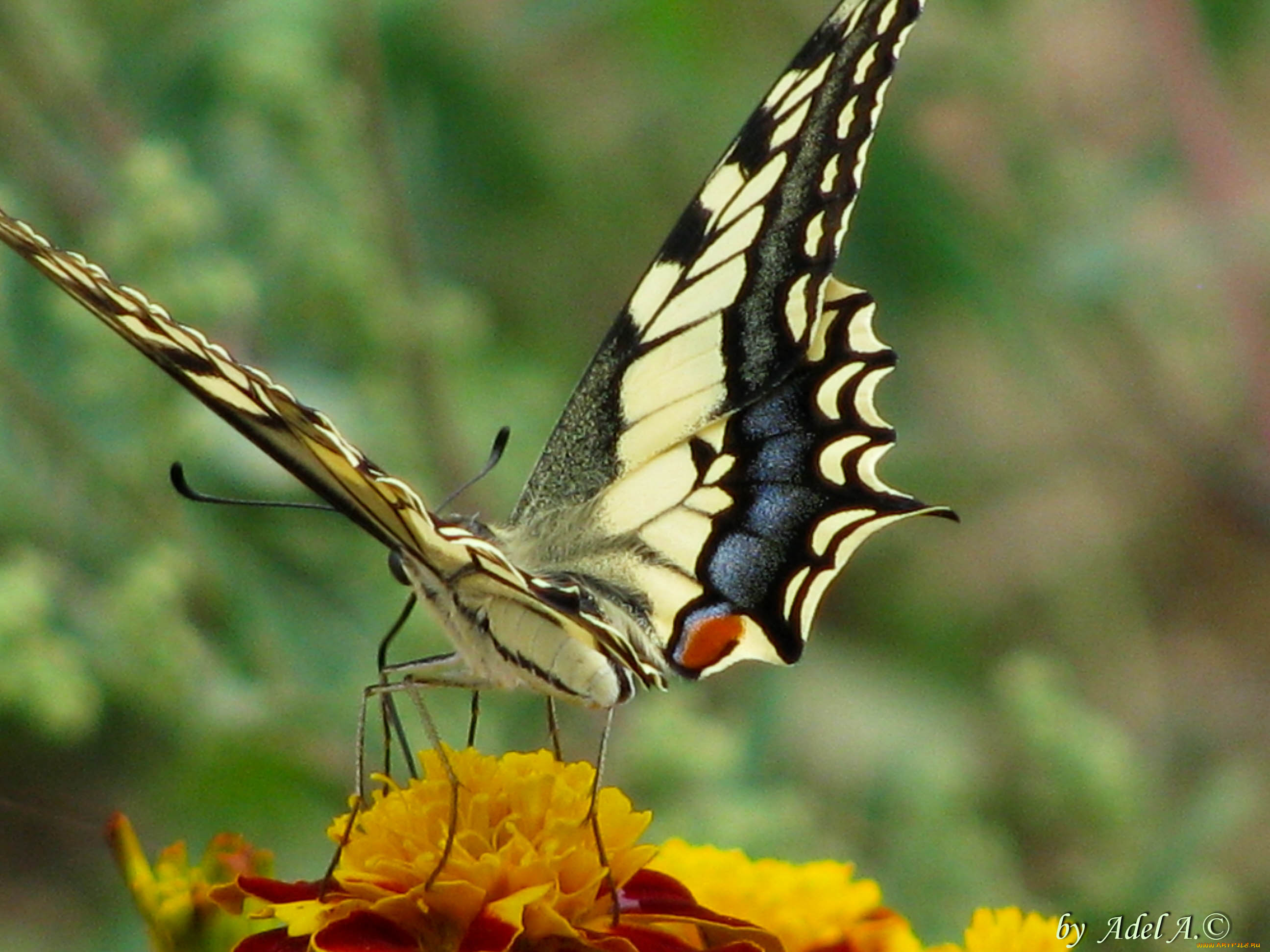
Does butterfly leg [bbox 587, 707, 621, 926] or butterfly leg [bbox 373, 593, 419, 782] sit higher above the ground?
butterfly leg [bbox 373, 593, 419, 782]

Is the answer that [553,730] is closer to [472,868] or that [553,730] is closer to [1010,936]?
[472,868]

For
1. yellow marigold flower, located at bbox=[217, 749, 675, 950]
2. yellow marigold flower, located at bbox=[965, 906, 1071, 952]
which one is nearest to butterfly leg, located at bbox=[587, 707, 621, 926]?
yellow marigold flower, located at bbox=[217, 749, 675, 950]

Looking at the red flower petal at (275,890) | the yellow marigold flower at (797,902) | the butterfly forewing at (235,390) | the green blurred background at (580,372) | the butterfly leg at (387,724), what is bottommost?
the red flower petal at (275,890)

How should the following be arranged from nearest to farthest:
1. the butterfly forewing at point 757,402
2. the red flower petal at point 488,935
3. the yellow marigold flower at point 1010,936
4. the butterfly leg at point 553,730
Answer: the red flower petal at point 488,935
the yellow marigold flower at point 1010,936
the butterfly leg at point 553,730
the butterfly forewing at point 757,402

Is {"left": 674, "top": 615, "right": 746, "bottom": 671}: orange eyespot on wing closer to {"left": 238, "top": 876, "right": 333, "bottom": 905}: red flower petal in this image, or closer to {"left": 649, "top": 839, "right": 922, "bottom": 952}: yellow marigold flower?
{"left": 649, "top": 839, "right": 922, "bottom": 952}: yellow marigold flower

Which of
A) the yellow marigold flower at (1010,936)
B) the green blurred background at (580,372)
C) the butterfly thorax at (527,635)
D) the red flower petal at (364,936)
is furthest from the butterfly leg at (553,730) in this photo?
the green blurred background at (580,372)

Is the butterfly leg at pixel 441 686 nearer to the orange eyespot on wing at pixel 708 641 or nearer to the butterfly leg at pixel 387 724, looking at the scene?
the butterfly leg at pixel 387 724
